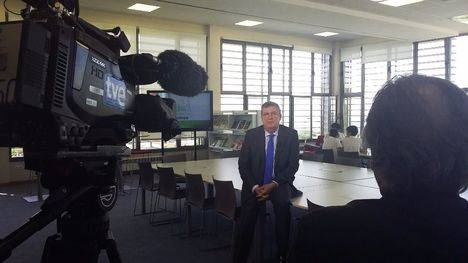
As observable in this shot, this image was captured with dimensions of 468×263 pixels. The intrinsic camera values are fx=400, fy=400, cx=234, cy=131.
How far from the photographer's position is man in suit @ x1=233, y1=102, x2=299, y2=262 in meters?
3.46

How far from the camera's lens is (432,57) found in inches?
395

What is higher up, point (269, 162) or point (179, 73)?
point (179, 73)

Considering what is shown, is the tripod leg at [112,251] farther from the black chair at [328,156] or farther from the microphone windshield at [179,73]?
the black chair at [328,156]

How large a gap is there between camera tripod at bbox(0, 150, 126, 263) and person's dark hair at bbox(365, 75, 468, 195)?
666 mm

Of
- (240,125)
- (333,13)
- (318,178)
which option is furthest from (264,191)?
(333,13)

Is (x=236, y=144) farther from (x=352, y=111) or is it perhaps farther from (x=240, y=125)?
(x=352, y=111)

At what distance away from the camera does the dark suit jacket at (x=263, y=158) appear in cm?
360

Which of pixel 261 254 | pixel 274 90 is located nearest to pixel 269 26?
pixel 274 90

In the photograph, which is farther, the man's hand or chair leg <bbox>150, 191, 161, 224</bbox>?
chair leg <bbox>150, 191, 161, 224</bbox>

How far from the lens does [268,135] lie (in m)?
3.71

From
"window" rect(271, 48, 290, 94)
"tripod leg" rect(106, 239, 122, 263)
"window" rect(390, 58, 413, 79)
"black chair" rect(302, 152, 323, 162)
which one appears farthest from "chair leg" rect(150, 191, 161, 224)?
"window" rect(390, 58, 413, 79)

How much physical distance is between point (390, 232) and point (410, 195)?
0.09m

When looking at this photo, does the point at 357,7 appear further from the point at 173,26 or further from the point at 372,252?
the point at 372,252

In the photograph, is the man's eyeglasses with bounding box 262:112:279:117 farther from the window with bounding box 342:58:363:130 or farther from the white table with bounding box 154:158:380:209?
the window with bounding box 342:58:363:130
